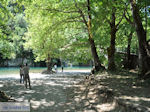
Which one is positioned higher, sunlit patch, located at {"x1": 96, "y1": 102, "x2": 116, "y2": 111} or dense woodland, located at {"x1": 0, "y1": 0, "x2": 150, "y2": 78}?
dense woodland, located at {"x1": 0, "y1": 0, "x2": 150, "y2": 78}

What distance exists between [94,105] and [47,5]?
1145 centimetres

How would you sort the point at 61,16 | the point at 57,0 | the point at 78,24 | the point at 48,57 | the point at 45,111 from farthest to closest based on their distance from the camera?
1. the point at 48,57
2. the point at 78,24
3. the point at 61,16
4. the point at 57,0
5. the point at 45,111

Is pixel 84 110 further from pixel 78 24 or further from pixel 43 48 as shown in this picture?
pixel 43 48

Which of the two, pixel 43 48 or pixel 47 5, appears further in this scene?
pixel 43 48

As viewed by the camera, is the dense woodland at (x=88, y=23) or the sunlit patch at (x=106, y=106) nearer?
the sunlit patch at (x=106, y=106)

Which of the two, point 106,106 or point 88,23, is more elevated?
point 88,23

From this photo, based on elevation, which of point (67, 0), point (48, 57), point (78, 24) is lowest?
point (48, 57)

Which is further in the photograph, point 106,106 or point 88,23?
point 88,23

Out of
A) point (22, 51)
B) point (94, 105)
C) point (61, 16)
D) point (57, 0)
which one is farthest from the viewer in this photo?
point (22, 51)

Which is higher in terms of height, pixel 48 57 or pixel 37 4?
pixel 37 4

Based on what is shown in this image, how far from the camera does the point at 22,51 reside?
6088 centimetres

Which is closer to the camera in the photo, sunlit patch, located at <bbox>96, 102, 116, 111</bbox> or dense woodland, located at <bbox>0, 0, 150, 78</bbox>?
sunlit patch, located at <bbox>96, 102, 116, 111</bbox>

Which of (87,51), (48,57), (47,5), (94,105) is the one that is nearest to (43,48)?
(48,57)

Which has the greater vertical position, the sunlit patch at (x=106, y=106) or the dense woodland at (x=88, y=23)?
the dense woodland at (x=88, y=23)
